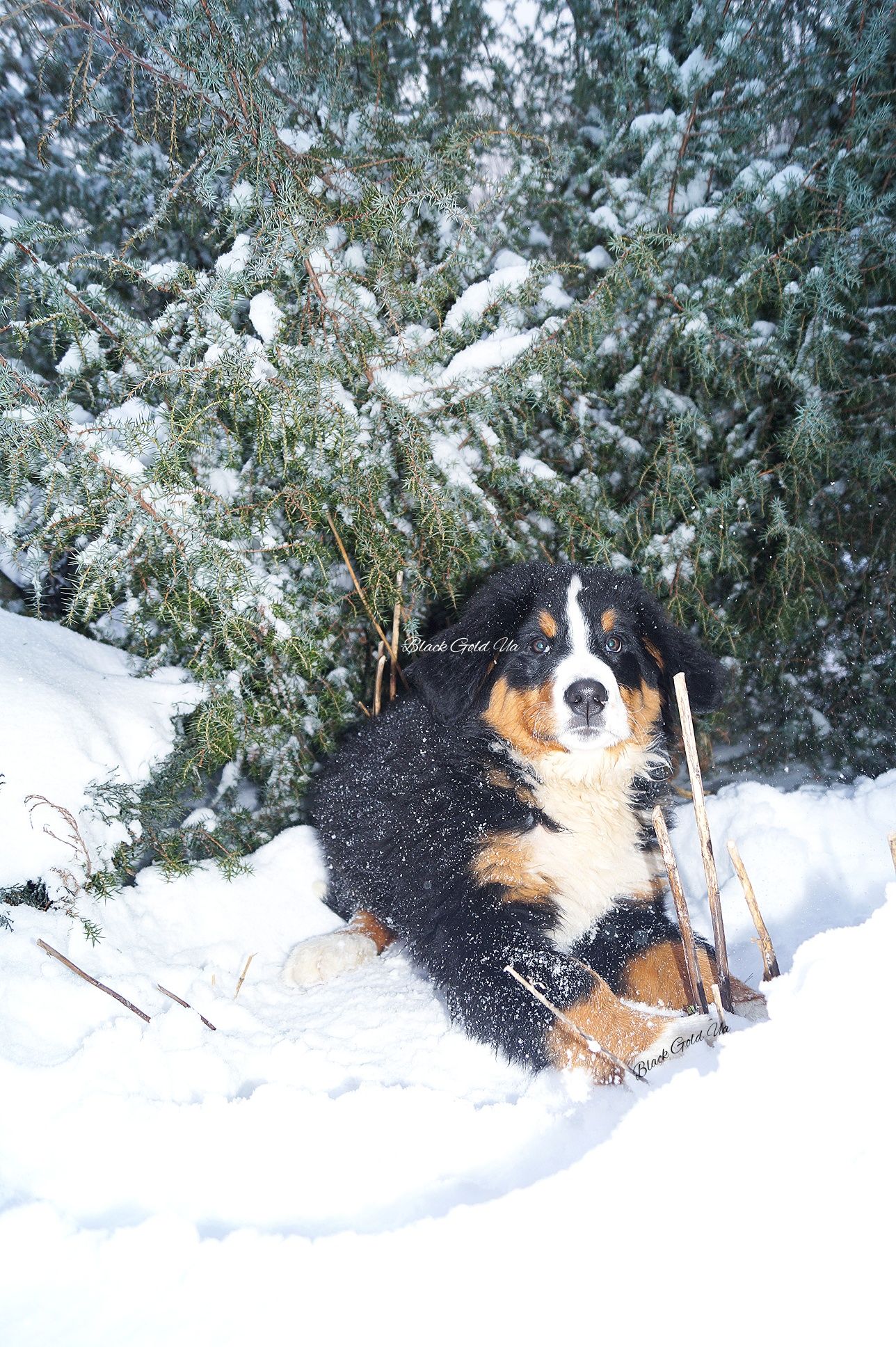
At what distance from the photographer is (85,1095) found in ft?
5.84

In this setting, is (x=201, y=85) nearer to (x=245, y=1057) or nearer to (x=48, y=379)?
(x=48, y=379)

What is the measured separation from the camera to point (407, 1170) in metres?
1.68

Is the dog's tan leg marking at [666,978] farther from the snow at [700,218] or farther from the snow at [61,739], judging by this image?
the snow at [700,218]

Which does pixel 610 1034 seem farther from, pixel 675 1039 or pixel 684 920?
pixel 684 920

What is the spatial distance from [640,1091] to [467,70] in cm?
383

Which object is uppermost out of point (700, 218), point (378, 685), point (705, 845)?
point (700, 218)

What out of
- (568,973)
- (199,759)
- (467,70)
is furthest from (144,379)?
(568,973)

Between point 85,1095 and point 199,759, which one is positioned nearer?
point 85,1095

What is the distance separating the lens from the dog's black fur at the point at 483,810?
2.16m

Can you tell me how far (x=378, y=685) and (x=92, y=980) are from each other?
1705mm

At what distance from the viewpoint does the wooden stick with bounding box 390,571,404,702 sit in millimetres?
3295

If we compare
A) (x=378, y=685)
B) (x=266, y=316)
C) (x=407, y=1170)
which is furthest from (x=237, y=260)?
(x=407, y=1170)

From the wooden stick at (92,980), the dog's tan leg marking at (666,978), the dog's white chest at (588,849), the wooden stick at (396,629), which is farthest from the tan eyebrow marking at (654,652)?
the wooden stick at (92,980)

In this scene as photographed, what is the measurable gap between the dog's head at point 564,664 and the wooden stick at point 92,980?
120 cm
